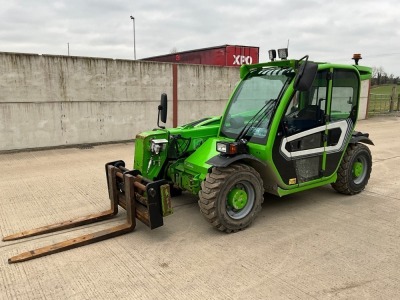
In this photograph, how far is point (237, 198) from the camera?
414 centimetres

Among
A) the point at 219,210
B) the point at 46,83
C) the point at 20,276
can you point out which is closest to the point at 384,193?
the point at 219,210

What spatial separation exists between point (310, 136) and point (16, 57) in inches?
303

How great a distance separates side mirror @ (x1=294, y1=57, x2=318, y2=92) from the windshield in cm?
50

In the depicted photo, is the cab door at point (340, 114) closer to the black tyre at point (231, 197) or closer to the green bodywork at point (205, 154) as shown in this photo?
the green bodywork at point (205, 154)

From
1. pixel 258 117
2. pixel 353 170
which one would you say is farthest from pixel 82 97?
pixel 353 170

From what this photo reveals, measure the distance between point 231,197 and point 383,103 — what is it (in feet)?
64.3

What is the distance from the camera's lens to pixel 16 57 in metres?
8.73

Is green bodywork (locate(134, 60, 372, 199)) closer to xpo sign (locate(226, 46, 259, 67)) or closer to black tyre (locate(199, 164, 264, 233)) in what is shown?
black tyre (locate(199, 164, 264, 233))

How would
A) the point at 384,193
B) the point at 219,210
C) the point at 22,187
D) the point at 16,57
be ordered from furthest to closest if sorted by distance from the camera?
the point at 16,57, the point at 22,187, the point at 384,193, the point at 219,210

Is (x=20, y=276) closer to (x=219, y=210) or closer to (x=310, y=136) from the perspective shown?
(x=219, y=210)

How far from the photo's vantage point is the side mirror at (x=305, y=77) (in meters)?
3.84

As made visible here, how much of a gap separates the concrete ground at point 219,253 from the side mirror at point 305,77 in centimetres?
174

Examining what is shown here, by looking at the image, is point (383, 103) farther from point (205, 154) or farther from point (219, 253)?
point (219, 253)

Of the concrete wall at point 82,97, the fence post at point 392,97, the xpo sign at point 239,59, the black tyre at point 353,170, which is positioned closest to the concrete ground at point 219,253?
the black tyre at point 353,170
